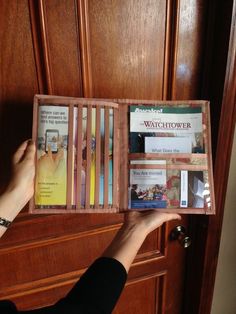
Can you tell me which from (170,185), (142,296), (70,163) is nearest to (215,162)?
(170,185)

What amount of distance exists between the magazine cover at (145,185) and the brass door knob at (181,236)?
32cm

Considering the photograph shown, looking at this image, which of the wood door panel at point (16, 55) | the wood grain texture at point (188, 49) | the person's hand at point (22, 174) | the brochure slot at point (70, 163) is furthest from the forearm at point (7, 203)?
the wood grain texture at point (188, 49)

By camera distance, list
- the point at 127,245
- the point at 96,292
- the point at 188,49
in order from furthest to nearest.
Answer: the point at 188,49, the point at 127,245, the point at 96,292

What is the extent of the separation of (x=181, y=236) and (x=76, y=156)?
51 centimetres

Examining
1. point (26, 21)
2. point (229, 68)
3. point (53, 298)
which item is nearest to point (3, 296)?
point (53, 298)

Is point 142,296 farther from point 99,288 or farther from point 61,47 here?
point 61,47

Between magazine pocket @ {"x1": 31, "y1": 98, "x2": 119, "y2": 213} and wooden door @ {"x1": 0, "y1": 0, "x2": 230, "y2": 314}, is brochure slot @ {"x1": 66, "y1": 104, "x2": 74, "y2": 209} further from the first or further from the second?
wooden door @ {"x1": 0, "y1": 0, "x2": 230, "y2": 314}

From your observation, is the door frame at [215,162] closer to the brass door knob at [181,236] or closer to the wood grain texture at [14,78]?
the brass door knob at [181,236]

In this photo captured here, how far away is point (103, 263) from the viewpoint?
1.86 ft

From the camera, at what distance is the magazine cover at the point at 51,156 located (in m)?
0.64

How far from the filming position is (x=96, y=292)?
520 millimetres

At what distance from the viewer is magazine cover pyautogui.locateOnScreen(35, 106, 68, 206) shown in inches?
25.2

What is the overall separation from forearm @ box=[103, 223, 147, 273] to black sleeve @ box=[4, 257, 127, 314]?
1.0 inches

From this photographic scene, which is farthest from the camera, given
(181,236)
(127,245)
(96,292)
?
(181,236)
